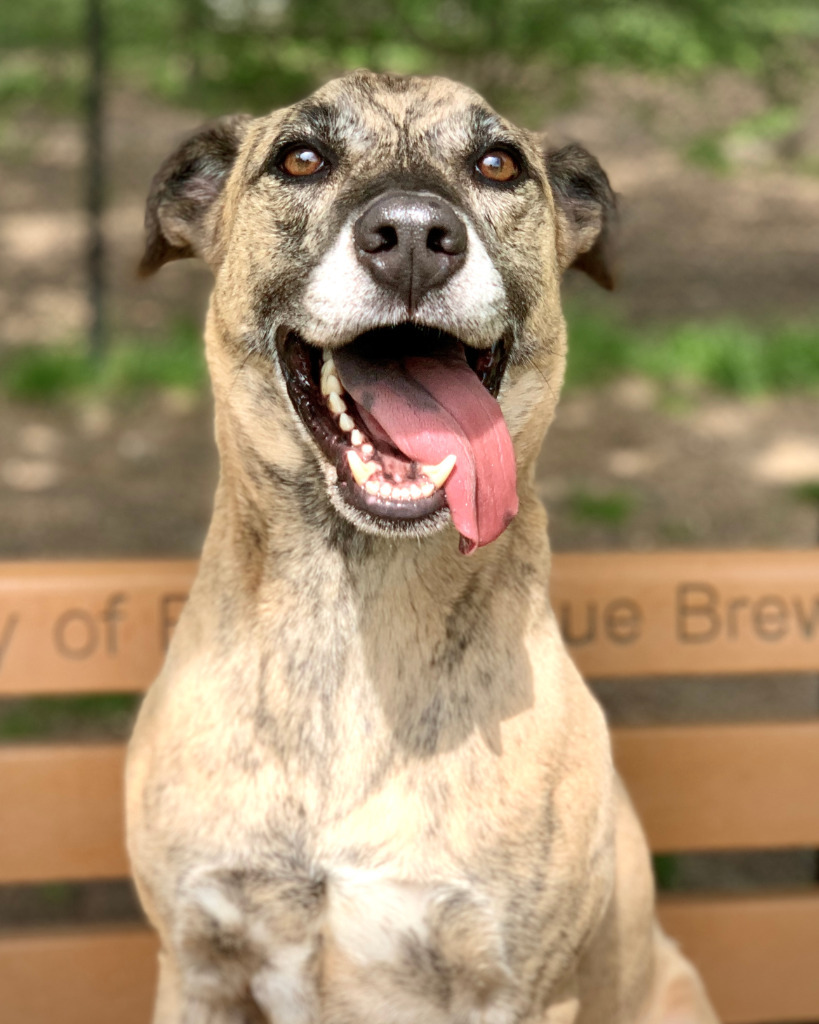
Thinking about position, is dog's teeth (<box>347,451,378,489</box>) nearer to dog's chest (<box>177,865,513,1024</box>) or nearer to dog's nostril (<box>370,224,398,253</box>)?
dog's nostril (<box>370,224,398,253</box>)

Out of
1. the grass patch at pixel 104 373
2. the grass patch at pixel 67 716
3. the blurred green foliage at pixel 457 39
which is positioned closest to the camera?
the grass patch at pixel 67 716

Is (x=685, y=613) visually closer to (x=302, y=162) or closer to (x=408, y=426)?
(x=408, y=426)

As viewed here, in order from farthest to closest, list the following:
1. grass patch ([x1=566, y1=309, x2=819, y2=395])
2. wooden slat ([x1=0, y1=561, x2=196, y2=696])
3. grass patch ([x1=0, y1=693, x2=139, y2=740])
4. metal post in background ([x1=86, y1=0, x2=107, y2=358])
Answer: grass patch ([x1=566, y1=309, x2=819, y2=395])
metal post in background ([x1=86, y1=0, x2=107, y2=358])
grass patch ([x1=0, y1=693, x2=139, y2=740])
wooden slat ([x1=0, y1=561, x2=196, y2=696])

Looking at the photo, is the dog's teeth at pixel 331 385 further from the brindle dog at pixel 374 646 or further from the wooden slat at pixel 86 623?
the wooden slat at pixel 86 623

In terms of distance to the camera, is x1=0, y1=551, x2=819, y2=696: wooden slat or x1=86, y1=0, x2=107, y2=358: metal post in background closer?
x1=0, y1=551, x2=819, y2=696: wooden slat

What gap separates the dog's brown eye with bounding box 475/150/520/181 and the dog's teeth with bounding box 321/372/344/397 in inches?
18.7

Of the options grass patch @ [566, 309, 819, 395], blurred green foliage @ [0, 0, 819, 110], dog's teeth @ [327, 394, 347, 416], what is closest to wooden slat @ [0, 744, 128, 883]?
dog's teeth @ [327, 394, 347, 416]

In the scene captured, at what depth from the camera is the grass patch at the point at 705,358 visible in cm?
718

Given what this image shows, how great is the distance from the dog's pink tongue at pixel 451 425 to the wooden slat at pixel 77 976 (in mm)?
1392

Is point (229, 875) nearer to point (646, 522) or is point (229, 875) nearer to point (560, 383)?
point (560, 383)

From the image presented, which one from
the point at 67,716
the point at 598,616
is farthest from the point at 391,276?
the point at 67,716

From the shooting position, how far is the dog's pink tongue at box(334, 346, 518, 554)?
6.47ft

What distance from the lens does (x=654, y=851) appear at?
2.90 metres

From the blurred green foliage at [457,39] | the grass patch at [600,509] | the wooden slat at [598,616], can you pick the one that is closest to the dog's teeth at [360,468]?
the wooden slat at [598,616]
